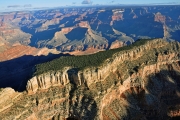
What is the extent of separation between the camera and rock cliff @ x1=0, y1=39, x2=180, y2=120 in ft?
200

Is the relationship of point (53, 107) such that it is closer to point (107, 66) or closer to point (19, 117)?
point (19, 117)

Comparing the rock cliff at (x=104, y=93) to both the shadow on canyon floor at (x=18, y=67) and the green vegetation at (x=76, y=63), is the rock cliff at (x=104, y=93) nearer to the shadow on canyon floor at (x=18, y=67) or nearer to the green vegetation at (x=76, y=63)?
the green vegetation at (x=76, y=63)

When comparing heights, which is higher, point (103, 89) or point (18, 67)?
point (103, 89)

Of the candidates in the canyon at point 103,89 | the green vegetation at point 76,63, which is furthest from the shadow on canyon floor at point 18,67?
the canyon at point 103,89

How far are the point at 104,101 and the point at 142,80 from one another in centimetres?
1701

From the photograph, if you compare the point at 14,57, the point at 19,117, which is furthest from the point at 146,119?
the point at 14,57

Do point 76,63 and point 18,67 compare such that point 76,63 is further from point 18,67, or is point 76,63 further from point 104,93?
point 18,67

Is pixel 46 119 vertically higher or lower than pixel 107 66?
lower

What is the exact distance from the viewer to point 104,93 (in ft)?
212

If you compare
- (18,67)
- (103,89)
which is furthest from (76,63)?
(18,67)

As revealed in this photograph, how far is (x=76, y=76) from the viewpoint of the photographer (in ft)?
220

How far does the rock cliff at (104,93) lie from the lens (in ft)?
200

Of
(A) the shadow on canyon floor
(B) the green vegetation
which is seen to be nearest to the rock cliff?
(B) the green vegetation

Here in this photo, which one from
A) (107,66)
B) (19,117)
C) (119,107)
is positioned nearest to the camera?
(19,117)
